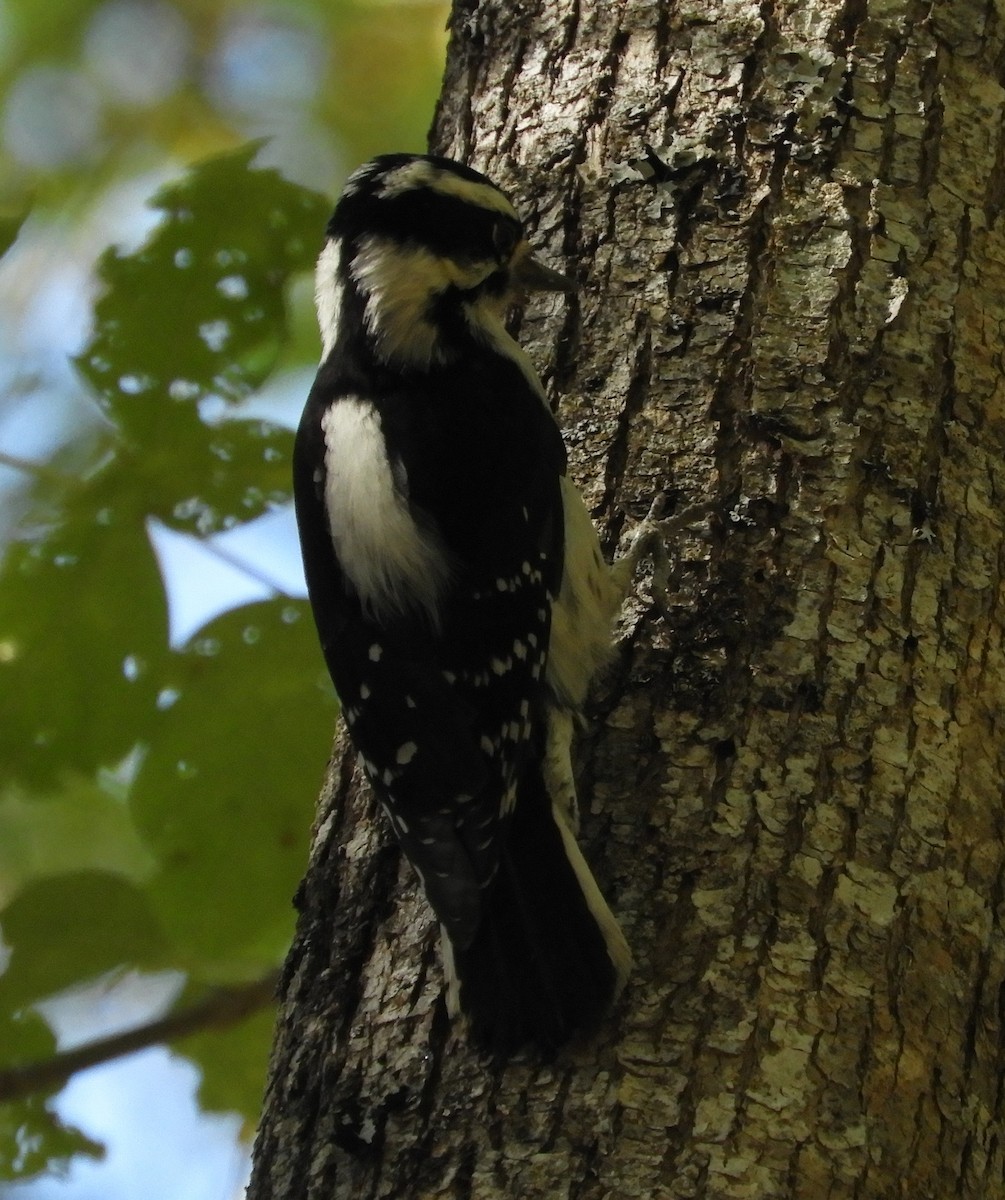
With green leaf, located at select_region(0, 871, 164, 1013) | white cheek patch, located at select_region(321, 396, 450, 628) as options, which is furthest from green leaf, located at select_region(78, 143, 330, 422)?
green leaf, located at select_region(0, 871, 164, 1013)

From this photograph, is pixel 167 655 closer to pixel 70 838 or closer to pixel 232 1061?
pixel 232 1061

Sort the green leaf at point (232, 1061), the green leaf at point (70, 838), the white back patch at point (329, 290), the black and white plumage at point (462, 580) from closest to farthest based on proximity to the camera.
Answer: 1. the black and white plumage at point (462, 580)
2. the white back patch at point (329, 290)
3. the green leaf at point (232, 1061)
4. the green leaf at point (70, 838)

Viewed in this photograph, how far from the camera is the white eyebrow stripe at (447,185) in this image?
2.60 m

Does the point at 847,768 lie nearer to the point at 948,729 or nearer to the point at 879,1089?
the point at 948,729

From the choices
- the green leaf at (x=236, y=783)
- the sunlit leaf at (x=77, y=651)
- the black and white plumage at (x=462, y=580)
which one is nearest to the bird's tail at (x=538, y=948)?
the black and white plumage at (x=462, y=580)

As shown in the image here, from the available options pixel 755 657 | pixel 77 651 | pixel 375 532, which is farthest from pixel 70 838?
pixel 755 657

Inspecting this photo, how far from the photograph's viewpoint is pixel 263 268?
2.66 meters

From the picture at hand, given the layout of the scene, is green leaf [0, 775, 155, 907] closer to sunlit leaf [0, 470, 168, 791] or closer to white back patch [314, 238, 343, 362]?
sunlit leaf [0, 470, 168, 791]

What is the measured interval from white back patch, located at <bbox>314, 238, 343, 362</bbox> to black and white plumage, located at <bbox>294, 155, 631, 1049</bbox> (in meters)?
0.01

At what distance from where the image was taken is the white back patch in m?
2.80

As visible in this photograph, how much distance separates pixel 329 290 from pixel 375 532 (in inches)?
26.5

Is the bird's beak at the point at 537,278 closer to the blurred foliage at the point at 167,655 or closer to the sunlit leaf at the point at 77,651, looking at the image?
the blurred foliage at the point at 167,655

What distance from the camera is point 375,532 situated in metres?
2.39

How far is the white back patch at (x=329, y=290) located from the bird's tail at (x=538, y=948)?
3.42 feet
